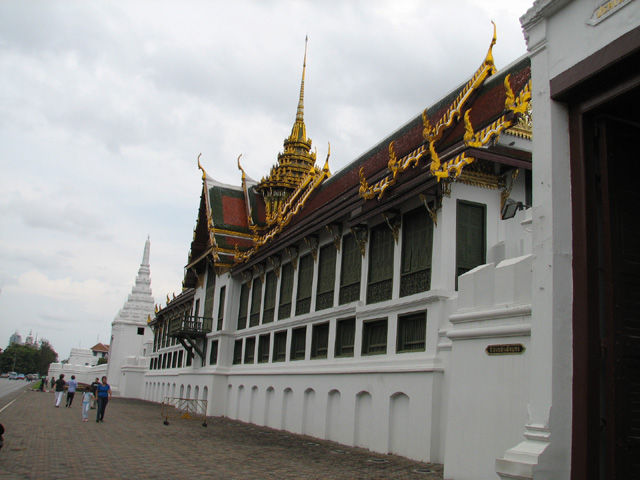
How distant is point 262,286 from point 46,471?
50.2 ft

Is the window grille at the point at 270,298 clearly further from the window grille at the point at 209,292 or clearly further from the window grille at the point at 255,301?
the window grille at the point at 209,292

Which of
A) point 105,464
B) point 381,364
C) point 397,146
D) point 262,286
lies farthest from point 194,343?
point 105,464

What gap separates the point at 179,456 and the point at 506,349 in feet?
23.3

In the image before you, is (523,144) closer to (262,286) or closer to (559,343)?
(559,343)

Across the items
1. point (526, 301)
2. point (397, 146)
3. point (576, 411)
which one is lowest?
point (576, 411)

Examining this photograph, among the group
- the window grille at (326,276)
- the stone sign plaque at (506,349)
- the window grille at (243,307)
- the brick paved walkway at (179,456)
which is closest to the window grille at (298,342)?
the window grille at (326,276)

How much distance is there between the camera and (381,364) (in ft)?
48.6

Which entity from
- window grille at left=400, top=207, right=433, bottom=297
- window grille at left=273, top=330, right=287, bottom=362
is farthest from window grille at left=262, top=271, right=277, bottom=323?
window grille at left=400, top=207, right=433, bottom=297

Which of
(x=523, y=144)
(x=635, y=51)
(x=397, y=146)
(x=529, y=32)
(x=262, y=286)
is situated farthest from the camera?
(x=262, y=286)

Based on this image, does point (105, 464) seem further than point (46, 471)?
Yes

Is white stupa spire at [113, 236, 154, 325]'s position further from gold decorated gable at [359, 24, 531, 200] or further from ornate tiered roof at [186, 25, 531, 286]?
gold decorated gable at [359, 24, 531, 200]

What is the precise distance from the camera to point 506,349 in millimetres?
9000

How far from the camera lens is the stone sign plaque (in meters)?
8.76

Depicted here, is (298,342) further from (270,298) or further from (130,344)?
(130,344)
